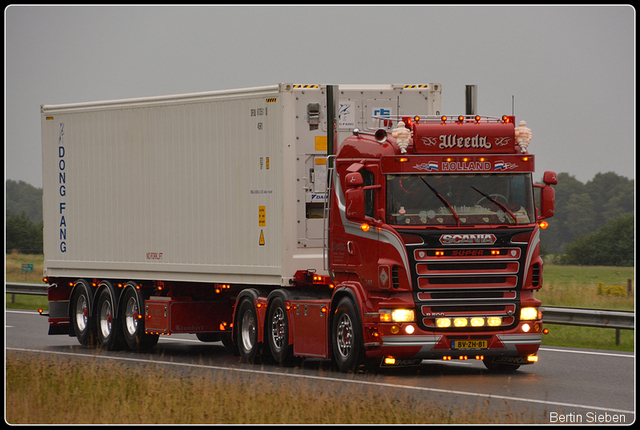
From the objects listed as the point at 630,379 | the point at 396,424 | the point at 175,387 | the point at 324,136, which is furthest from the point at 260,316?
the point at 396,424

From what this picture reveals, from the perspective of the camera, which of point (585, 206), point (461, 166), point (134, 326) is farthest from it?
point (585, 206)

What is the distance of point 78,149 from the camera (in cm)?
2114

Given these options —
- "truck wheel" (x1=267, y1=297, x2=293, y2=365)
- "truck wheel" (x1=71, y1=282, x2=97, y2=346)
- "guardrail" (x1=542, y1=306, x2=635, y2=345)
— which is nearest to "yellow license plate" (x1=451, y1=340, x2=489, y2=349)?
"truck wheel" (x1=267, y1=297, x2=293, y2=365)

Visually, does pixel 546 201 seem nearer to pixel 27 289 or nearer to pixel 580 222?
pixel 27 289

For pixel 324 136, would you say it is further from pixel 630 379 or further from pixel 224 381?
pixel 630 379

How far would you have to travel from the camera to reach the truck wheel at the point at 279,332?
16.3 m

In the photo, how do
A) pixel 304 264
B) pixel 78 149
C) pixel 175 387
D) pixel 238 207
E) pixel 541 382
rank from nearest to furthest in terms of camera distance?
pixel 175 387 < pixel 541 382 < pixel 304 264 < pixel 238 207 < pixel 78 149

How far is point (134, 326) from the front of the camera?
65.4ft

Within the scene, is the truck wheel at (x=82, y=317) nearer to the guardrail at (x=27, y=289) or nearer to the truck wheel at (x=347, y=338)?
the truck wheel at (x=347, y=338)

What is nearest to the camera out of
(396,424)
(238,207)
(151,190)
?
(396,424)

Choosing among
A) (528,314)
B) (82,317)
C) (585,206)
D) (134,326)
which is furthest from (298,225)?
(585,206)

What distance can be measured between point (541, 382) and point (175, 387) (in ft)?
15.8

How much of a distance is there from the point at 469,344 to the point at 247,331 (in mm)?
4405

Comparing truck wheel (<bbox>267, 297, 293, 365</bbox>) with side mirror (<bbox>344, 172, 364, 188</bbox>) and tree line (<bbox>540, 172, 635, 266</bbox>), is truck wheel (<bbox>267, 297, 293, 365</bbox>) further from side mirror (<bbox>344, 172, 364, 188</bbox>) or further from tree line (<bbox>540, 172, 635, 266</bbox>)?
tree line (<bbox>540, 172, 635, 266</bbox>)
